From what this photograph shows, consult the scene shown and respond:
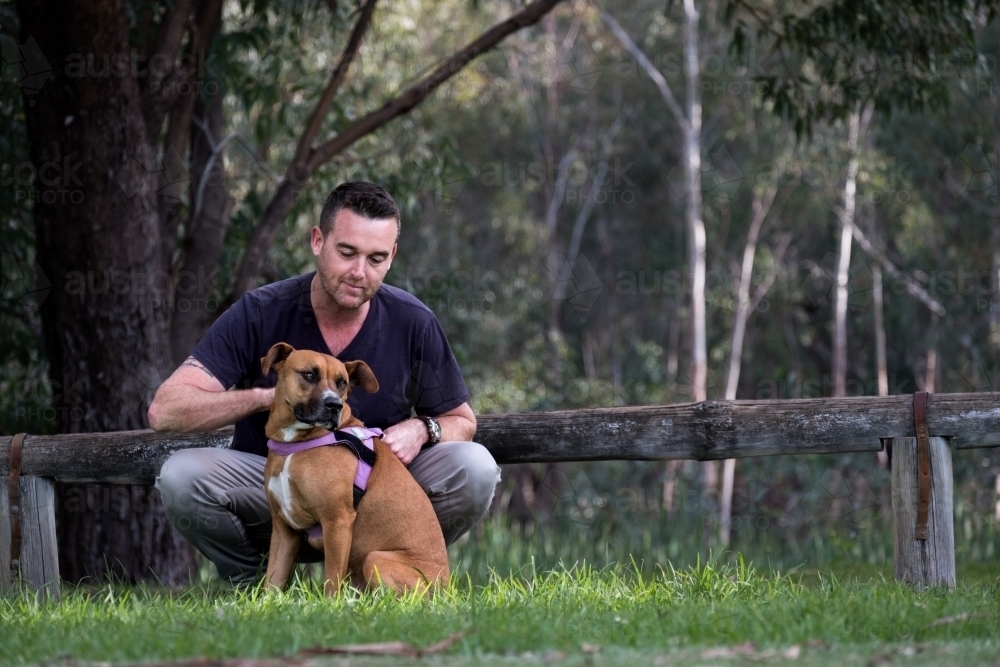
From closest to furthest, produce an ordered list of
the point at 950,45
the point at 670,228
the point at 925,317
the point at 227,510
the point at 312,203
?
the point at 227,510 < the point at 950,45 < the point at 312,203 < the point at 925,317 < the point at 670,228

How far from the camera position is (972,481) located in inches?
672

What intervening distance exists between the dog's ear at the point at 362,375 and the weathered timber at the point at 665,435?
2.34ft

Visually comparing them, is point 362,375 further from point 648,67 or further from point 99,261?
point 648,67

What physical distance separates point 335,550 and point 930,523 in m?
2.09

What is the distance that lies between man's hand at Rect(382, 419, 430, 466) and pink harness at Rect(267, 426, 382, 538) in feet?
0.46

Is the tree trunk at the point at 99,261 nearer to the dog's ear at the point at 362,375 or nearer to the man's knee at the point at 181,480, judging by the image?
the man's knee at the point at 181,480

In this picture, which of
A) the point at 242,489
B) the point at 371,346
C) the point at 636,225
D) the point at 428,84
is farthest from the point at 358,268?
the point at 636,225

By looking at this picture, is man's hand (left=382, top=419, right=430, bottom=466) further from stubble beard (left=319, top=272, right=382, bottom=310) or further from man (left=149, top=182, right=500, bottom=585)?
stubble beard (left=319, top=272, right=382, bottom=310)

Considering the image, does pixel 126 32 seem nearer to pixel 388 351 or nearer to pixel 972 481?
pixel 388 351

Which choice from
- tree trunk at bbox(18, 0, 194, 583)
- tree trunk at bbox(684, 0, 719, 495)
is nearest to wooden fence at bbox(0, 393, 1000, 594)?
tree trunk at bbox(18, 0, 194, 583)

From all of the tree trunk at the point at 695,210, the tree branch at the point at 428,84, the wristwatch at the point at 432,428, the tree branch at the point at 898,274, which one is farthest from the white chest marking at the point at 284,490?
the tree branch at the point at 898,274

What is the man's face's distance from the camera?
4113 mm

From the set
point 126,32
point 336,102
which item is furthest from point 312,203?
point 126,32

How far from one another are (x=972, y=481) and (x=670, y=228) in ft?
32.9
